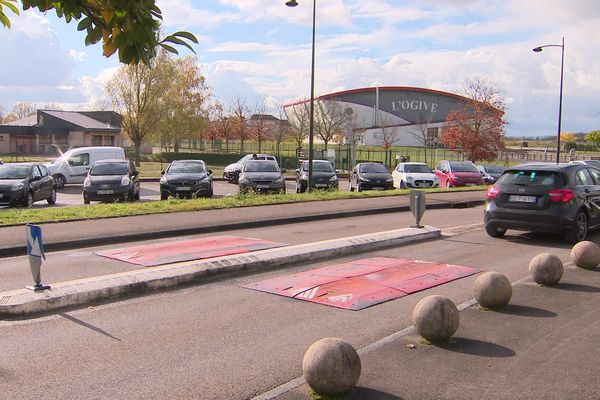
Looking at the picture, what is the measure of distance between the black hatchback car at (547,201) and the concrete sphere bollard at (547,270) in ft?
12.4

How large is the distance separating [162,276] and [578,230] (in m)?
7.96

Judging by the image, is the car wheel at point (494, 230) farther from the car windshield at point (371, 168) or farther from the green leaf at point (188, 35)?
the car windshield at point (371, 168)

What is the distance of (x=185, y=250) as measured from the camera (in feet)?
33.9

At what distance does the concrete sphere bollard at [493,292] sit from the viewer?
6324 millimetres

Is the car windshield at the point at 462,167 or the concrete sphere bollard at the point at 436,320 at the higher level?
the car windshield at the point at 462,167

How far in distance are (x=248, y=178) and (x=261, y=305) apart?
48.5 feet

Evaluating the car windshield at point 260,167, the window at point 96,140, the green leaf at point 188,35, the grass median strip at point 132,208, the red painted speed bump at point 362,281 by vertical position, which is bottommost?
the red painted speed bump at point 362,281

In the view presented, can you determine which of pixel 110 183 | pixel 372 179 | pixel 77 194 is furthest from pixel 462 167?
pixel 77 194

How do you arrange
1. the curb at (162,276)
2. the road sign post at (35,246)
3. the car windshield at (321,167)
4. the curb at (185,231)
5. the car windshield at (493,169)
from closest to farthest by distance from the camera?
1. the curb at (162,276)
2. the road sign post at (35,246)
3. the curb at (185,231)
4. the car windshield at (321,167)
5. the car windshield at (493,169)

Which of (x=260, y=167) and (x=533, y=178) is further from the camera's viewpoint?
(x=260, y=167)

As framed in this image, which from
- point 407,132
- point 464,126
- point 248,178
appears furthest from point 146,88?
point 407,132

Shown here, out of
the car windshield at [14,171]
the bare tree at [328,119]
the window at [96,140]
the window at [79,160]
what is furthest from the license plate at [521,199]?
the window at [96,140]

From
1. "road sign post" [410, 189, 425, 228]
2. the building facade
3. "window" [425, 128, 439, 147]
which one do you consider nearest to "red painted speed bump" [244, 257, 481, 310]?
"road sign post" [410, 189, 425, 228]

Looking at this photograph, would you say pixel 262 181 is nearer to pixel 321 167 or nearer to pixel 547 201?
pixel 321 167
